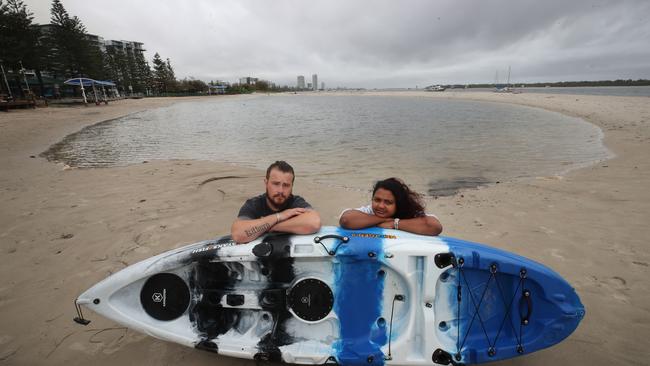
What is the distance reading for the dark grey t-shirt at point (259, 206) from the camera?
309 centimetres

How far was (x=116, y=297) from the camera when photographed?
8.95 ft

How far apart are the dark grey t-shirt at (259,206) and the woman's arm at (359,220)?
495 millimetres

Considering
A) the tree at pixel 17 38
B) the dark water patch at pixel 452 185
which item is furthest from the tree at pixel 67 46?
the dark water patch at pixel 452 185

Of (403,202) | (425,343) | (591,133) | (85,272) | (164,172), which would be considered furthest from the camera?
(591,133)

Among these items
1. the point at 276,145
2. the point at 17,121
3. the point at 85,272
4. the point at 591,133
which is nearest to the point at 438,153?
the point at 276,145

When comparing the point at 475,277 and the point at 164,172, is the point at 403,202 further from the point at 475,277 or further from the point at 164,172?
the point at 164,172

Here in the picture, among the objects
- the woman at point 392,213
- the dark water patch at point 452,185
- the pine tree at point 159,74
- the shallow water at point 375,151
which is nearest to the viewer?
the woman at point 392,213

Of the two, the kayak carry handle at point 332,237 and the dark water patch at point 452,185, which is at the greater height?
the kayak carry handle at point 332,237

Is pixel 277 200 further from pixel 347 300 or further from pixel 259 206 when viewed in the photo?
pixel 347 300

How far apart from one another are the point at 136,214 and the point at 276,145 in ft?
32.1

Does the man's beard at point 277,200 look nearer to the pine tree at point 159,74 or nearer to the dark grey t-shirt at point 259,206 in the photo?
the dark grey t-shirt at point 259,206

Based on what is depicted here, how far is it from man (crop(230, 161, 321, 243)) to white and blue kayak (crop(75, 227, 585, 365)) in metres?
0.10

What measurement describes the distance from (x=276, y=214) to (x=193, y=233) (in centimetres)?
289

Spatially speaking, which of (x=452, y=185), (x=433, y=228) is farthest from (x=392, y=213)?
Answer: (x=452, y=185)
